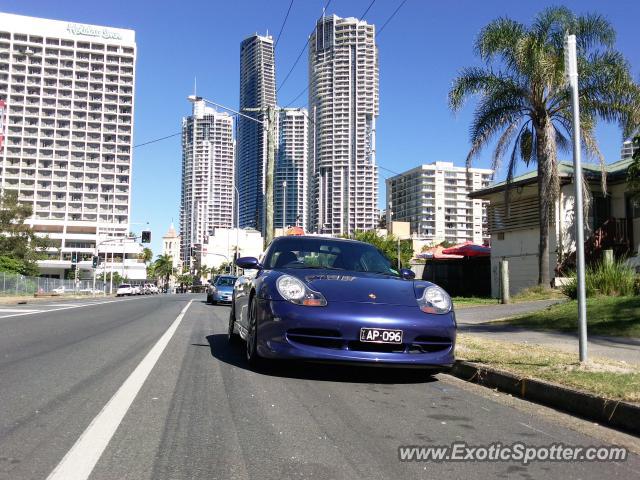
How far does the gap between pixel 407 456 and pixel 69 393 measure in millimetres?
3350

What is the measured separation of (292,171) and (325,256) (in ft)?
181

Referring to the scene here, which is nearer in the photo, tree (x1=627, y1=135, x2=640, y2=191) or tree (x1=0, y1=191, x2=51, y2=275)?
tree (x1=627, y1=135, x2=640, y2=191)

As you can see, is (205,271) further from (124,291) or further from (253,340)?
(253,340)

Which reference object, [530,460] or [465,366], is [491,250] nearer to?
[465,366]

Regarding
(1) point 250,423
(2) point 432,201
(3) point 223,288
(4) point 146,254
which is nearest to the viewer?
(1) point 250,423

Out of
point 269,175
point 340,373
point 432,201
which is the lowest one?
point 340,373

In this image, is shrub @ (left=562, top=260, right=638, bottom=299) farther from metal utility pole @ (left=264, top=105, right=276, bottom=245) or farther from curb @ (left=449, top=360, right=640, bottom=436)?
metal utility pole @ (left=264, top=105, right=276, bottom=245)

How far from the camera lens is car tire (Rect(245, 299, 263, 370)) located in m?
6.38

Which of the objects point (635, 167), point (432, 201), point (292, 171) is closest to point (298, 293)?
point (635, 167)

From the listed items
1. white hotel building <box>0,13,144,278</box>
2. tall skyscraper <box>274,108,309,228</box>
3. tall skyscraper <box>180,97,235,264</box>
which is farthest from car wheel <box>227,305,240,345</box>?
white hotel building <box>0,13,144,278</box>

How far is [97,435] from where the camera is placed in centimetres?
410

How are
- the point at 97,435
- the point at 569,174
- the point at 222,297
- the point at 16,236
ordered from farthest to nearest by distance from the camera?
the point at 16,236, the point at 222,297, the point at 569,174, the point at 97,435

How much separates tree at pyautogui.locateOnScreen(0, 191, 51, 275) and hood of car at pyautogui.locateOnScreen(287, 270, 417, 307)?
62.0m

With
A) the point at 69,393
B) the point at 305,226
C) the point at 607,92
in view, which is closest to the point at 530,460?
the point at 69,393
